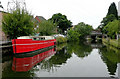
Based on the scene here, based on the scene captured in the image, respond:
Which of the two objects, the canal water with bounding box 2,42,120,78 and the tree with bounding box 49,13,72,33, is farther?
the tree with bounding box 49,13,72,33

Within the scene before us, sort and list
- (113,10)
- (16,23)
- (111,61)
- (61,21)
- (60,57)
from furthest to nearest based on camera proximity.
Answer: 1. (113,10)
2. (61,21)
3. (16,23)
4. (60,57)
5. (111,61)

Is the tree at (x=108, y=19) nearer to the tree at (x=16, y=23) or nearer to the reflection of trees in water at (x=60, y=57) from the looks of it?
the reflection of trees in water at (x=60, y=57)

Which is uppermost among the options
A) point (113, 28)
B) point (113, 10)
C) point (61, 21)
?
point (113, 10)

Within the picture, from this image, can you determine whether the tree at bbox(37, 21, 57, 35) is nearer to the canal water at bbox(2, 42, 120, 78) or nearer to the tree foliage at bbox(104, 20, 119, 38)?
the tree foliage at bbox(104, 20, 119, 38)

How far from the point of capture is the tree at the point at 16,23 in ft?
61.3

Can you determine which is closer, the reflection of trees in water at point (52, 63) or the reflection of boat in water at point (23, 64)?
the reflection of boat in water at point (23, 64)

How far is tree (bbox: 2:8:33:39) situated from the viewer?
61.3ft

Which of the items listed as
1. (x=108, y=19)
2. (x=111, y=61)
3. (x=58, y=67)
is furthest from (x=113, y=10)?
(x=58, y=67)

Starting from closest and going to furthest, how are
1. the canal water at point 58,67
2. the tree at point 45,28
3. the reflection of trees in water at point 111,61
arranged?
the canal water at point 58,67 < the reflection of trees in water at point 111,61 < the tree at point 45,28

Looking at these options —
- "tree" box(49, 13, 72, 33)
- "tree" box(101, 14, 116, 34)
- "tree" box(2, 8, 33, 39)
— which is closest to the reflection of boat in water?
"tree" box(2, 8, 33, 39)

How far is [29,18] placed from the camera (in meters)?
20.1

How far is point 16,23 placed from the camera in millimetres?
18562

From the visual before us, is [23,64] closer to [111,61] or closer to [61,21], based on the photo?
[111,61]

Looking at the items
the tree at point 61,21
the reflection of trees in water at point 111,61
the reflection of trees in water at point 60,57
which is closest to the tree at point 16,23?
the reflection of trees in water at point 60,57
